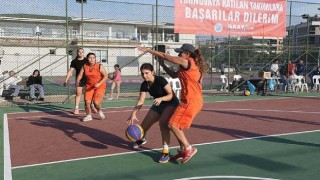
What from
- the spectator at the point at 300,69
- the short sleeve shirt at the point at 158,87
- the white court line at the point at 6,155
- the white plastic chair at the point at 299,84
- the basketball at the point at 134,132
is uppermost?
the spectator at the point at 300,69

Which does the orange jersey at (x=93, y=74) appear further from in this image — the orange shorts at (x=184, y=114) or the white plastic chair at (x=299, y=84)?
the white plastic chair at (x=299, y=84)

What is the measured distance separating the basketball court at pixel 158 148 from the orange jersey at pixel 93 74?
1.06 meters

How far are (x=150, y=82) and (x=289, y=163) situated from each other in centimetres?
253

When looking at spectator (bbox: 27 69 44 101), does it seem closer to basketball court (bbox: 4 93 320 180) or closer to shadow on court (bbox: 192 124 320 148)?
basketball court (bbox: 4 93 320 180)

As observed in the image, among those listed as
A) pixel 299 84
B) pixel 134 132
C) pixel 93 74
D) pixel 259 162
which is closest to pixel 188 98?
pixel 134 132

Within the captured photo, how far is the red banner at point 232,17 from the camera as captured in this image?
16.4 meters

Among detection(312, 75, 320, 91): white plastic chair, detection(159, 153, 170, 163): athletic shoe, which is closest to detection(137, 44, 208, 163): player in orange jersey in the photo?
detection(159, 153, 170, 163): athletic shoe

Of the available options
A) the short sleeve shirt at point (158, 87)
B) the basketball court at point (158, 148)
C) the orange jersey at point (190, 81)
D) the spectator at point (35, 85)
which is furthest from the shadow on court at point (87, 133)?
the spectator at point (35, 85)

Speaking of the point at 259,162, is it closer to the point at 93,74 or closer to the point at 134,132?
the point at 134,132

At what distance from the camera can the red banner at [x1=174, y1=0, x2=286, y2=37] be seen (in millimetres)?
16391

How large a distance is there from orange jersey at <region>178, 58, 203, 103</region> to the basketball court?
3.53 ft

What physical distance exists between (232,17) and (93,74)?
975cm

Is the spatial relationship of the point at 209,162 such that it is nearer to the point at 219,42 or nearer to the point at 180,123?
the point at 180,123

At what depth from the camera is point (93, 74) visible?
32.2 ft
